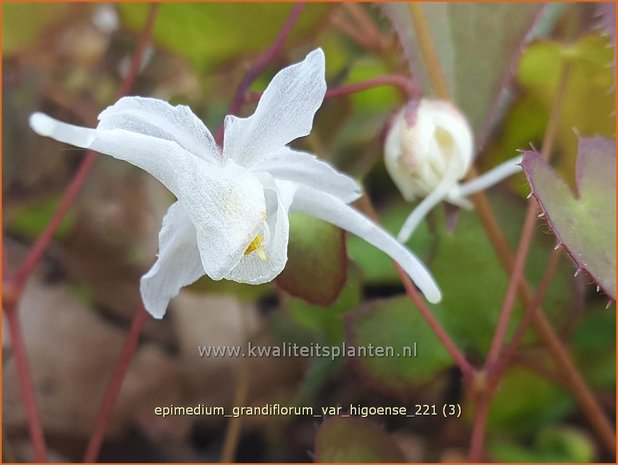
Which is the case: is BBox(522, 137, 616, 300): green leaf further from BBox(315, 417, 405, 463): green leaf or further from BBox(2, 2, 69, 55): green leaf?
BBox(2, 2, 69, 55): green leaf

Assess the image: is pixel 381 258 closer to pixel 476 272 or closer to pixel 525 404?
pixel 476 272

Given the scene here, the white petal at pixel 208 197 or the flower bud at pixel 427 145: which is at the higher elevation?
the flower bud at pixel 427 145

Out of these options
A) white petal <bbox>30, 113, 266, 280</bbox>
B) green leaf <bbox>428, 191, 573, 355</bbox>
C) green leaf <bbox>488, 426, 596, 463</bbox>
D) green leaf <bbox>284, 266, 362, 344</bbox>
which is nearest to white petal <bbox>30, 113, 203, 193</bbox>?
white petal <bbox>30, 113, 266, 280</bbox>

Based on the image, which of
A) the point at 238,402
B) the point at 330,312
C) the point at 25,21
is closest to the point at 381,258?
the point at 330,312

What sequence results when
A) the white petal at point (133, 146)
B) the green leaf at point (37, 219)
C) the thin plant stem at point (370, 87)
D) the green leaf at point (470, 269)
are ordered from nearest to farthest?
the white petal at point (133, 146)
the thin plant stem at point (370, 87)
the green leaf at point (470, 269)
the green leaf at point (37, 219)

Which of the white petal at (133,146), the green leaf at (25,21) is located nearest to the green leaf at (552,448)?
the white petal at (133,146)

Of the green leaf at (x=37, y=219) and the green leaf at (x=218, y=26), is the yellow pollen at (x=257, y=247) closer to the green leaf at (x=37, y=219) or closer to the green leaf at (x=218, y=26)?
the green leaf at (x=218, y=26)
